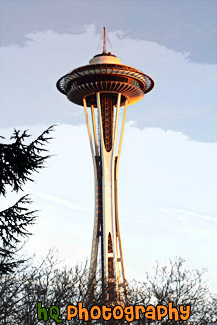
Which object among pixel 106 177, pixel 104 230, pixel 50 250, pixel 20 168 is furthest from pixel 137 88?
pixel 20 168

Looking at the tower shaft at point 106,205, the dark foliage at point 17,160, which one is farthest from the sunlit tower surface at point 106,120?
the dark foliage at point 17,160

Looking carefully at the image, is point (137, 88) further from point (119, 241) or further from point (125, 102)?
point (119, 241)

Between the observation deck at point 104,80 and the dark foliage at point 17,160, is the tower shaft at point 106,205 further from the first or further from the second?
the dark foliage at point 17,160

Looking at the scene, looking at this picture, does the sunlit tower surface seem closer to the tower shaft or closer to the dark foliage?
the tower shaft

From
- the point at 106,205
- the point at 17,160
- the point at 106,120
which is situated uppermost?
the point at 106,120

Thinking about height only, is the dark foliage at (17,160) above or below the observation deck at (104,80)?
below

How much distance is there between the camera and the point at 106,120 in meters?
68.3

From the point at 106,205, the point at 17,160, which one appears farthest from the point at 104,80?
the point at 17,160

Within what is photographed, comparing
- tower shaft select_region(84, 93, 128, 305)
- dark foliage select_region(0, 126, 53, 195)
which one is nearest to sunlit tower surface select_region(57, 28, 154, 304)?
tower shaft select_region(84, 93, 128, 305)

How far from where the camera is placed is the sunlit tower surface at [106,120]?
207 ft

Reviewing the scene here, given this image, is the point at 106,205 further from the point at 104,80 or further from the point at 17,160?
the point at 17,160

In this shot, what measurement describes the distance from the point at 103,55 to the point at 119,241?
26981mm

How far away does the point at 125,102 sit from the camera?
240 ft

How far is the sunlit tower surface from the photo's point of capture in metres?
63.0
